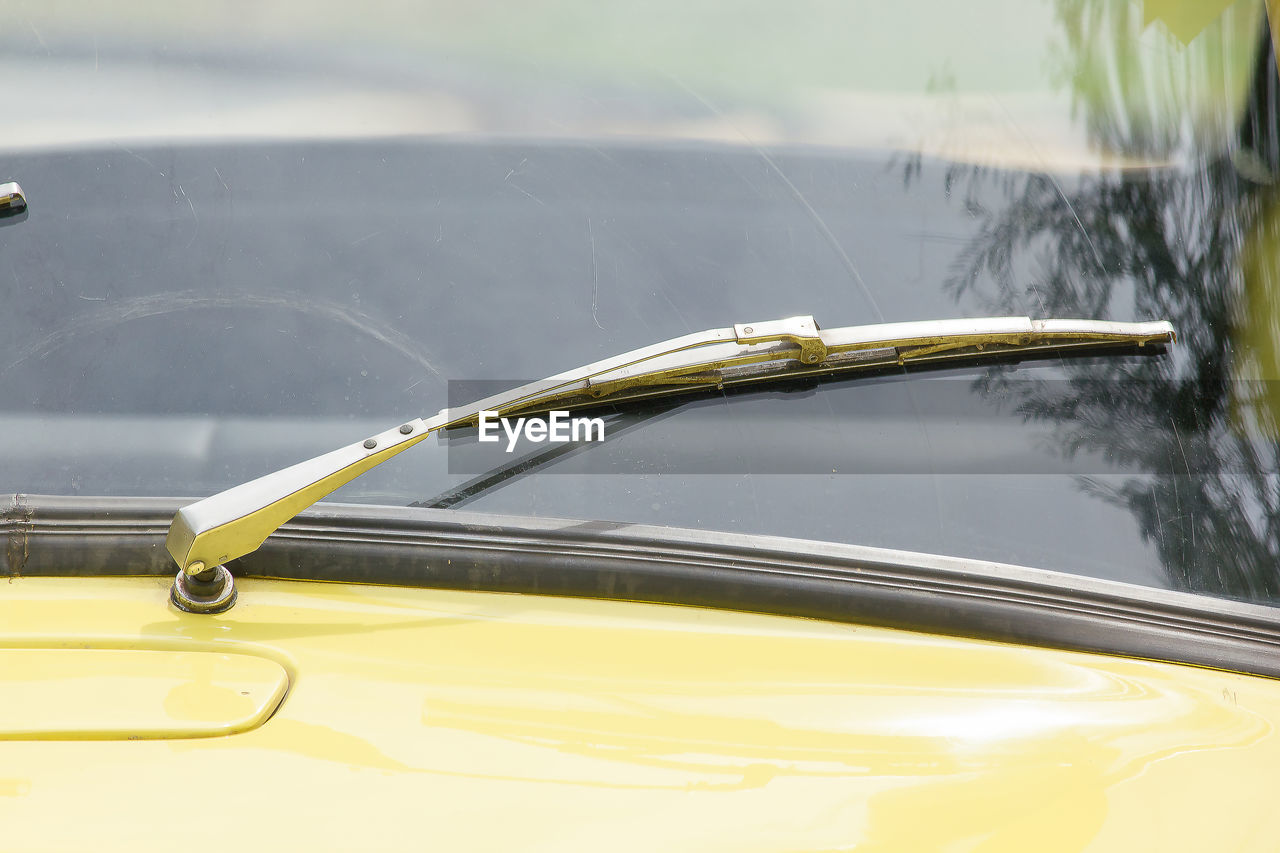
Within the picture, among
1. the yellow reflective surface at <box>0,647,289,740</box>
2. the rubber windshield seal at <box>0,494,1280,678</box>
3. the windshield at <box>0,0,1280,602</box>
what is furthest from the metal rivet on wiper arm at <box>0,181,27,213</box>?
the yellow reflective surface at <box>0,647,289,740</box>

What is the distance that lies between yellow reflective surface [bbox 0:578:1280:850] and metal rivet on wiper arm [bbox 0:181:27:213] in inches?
17.0

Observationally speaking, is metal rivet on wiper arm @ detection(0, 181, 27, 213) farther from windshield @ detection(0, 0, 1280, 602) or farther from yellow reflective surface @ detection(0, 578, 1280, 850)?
yellow reflective surface @ detection(0, 578, 1280, 850)

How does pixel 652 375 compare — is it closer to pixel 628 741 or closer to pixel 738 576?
pixel 738 576

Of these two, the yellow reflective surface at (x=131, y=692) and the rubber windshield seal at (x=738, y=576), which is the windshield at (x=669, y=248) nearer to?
the rubber windshield seal at (x=738, y=576)

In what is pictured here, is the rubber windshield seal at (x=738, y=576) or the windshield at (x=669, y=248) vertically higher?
the windshield at (x=669, y=248)

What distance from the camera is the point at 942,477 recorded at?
1102 mm

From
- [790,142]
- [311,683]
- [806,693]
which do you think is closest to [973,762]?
[806,693]

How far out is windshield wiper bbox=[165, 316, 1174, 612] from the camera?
0.92m

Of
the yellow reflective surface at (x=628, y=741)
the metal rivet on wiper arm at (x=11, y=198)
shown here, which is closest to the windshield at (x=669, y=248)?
the metal rivet on wiper arm at (x=11, y=198)

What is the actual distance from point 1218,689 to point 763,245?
62 centimetres

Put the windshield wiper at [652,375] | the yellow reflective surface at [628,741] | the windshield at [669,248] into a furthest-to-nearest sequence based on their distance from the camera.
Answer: the windshield at [669,248], the windshield wiper at [652,375], the yellow reflective surface at [628,741]

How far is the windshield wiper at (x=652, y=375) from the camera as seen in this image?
920mm

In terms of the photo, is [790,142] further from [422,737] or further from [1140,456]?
[422,737]

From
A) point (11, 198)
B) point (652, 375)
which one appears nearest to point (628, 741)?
point (652, 375)
